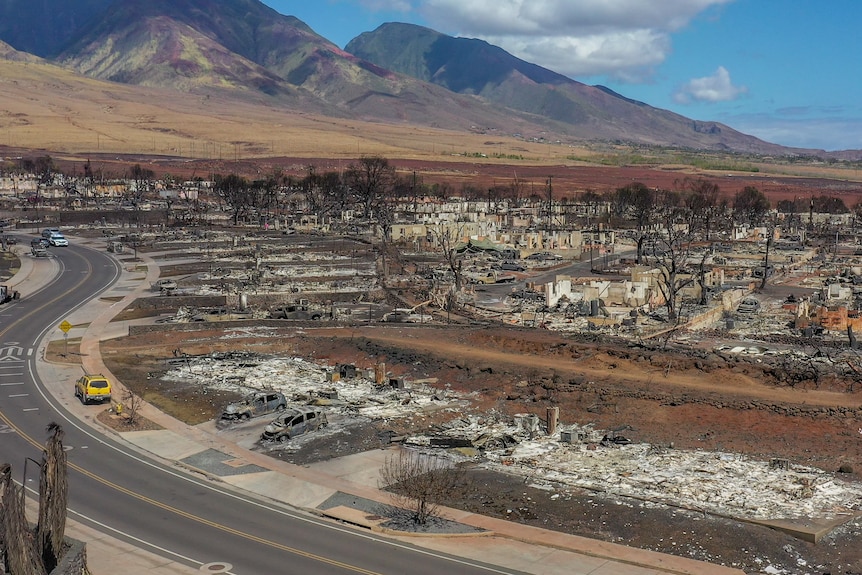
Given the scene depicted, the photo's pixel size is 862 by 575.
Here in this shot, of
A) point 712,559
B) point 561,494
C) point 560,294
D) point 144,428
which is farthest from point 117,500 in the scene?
point 560,294

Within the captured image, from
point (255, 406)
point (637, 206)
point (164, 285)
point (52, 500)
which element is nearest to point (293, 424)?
point (255, 406)

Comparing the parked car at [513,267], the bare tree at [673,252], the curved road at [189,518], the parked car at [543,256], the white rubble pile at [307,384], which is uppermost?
the bare tree at [673,252]

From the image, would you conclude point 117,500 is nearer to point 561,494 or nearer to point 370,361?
point 561,494

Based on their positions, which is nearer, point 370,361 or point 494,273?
point 370,361

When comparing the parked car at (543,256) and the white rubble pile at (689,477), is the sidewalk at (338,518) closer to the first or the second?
the white rubble pile at (689,477)

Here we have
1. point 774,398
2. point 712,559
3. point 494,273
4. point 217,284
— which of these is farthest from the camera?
point 494,273

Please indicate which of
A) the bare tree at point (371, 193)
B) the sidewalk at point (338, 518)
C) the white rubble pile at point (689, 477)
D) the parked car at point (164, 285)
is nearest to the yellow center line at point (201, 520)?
the sidewalk at point (338, 518)

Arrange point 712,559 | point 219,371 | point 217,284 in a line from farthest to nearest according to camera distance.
→ 1. point 217,284
2. point 219,371
3. point 712,559

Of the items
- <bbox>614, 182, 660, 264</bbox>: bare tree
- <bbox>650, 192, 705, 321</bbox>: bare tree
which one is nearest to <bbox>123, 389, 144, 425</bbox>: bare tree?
<bbox>650, 192, 705, 321</bbox>: bare tree

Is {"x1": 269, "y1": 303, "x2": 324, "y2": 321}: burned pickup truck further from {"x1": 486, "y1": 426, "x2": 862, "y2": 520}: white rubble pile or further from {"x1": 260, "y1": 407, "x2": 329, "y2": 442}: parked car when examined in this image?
{"x1": 486, "y1": 426, "x2": 862, "y2": 520}: white rubble pile
